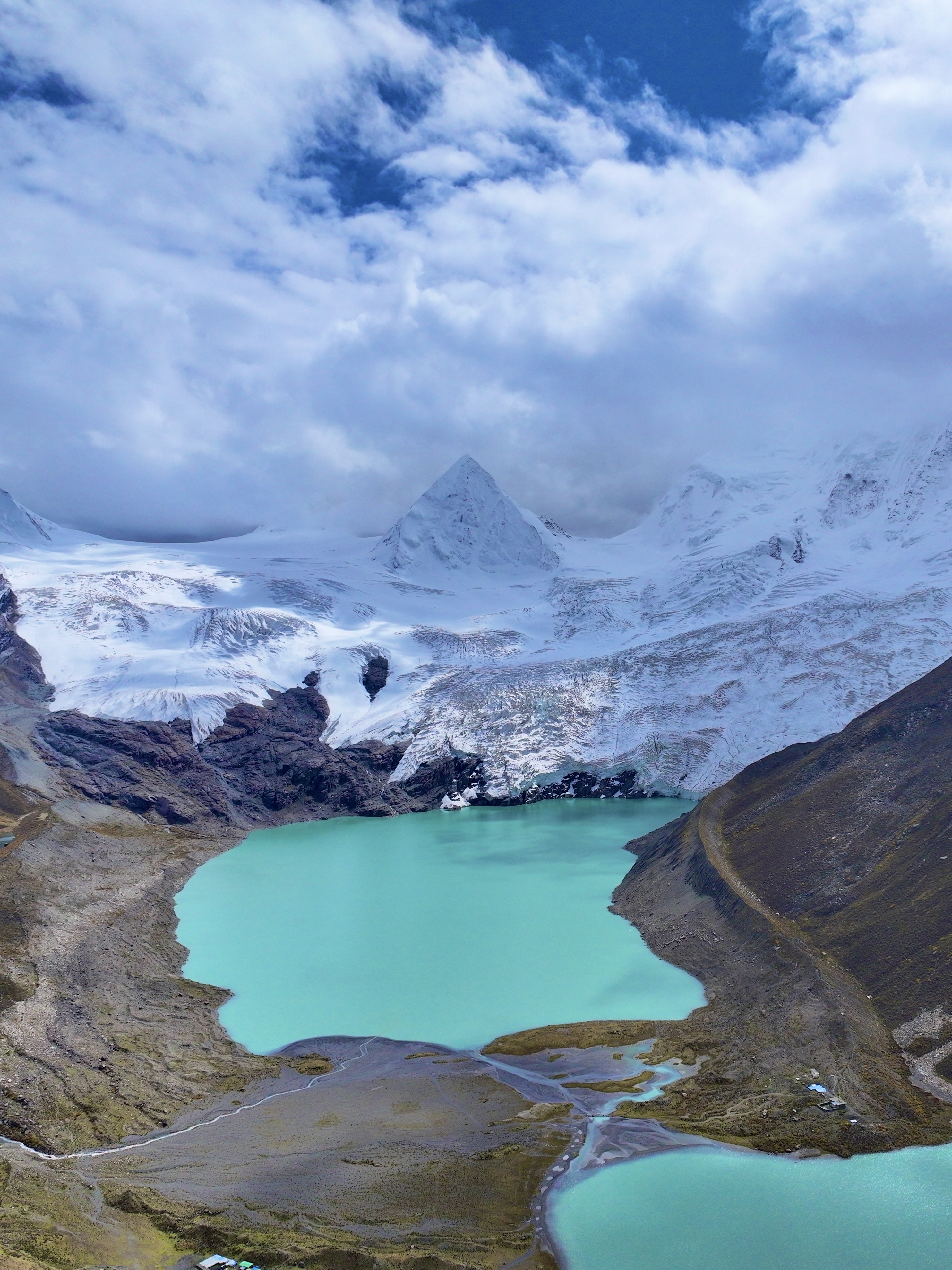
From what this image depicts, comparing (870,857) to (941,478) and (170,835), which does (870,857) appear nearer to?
(170,835)

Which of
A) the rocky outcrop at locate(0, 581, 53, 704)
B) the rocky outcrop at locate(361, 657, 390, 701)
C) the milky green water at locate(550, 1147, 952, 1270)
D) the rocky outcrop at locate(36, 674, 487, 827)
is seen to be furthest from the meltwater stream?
the rocky outcrop at locate(0, 581, 53, 704)

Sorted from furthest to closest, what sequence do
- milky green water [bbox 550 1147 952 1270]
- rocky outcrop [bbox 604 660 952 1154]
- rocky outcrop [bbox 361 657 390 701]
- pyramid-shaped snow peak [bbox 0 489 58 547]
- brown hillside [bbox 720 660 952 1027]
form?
pyramid-shaped snow peak [bbox 0 489 58 547] → rocky outcrop [bbox 361 657 390 701] → brown hillside [bbox 720 660 952 1027] → rocky outcrop [bbox 604 660 952 1154] → milky green water [bbox 550 1147 952 1270]

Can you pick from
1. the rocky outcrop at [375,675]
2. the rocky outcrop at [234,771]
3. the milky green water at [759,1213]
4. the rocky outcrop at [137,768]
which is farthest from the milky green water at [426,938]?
the rocky outcrop at [375,675]

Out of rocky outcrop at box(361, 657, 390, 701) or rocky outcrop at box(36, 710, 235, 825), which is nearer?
rocky outcrop at box(36, 710, 235, 825)

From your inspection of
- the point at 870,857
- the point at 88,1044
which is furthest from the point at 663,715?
the point at 88,1044

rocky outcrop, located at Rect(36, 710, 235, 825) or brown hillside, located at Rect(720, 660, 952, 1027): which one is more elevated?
rocky outcrop, located at Rect(36, 710, 235, 825)

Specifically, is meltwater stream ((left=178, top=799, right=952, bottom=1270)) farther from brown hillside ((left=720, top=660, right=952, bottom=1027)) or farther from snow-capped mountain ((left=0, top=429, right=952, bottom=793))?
snow-capped mountain ((left=0, top=429, right=952, bottom=793))

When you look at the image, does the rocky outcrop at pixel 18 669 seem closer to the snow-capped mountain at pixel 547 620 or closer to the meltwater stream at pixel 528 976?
the snow-capped mountain at pixel 547 620
